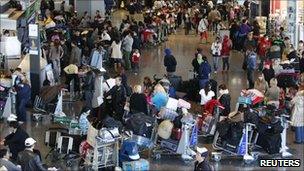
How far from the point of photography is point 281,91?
17312 millimetres

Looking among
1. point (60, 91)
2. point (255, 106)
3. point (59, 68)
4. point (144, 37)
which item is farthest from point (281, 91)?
point (144, 37)

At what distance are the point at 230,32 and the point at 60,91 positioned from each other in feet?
34.6

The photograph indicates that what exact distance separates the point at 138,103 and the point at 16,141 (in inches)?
A: 130

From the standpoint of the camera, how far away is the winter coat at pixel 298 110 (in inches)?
599

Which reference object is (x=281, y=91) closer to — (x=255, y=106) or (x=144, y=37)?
(x=255, y=106)

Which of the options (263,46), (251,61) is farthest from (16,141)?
(263,46)

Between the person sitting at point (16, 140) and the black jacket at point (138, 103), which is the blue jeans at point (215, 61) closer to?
the black jacket at point (138, 103)

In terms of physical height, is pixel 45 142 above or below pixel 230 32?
below

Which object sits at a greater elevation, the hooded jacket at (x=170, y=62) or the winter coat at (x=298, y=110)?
the hooded jacket at (x=170, y=62)

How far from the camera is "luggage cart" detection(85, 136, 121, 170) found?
43.1ft

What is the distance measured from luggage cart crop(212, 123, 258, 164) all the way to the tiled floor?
142 millimetres

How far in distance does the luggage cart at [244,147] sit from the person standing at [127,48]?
361 inches

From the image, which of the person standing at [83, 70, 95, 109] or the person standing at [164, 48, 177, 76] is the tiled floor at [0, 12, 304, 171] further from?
the person standing at [164, 48, 177, 76]

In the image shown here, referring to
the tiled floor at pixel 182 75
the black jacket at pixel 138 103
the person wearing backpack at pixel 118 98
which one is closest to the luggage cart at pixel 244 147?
the tiled floor at pixel 182 75
